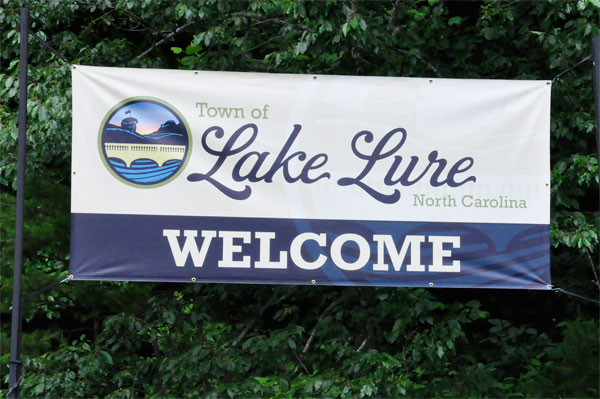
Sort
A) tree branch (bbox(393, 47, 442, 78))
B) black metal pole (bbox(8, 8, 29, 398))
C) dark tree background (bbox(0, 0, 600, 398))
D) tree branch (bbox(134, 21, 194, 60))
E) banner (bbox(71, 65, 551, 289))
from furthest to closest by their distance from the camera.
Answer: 1. tree branch (bbox(134, 21, 194, 60))
2. tree branch (bbox(393, 47, 442, 78))
3. dark tree background (bbox(0, 0, 600, 398))
4. banner (bbox(71, 65, 551, 289))
5. black metal pole (bbox(8, 8, 29, 398))

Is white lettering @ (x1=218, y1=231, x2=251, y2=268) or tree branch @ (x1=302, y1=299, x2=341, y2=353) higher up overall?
white lettering @ (x1=218, y1=231, x2=251, y2=268)

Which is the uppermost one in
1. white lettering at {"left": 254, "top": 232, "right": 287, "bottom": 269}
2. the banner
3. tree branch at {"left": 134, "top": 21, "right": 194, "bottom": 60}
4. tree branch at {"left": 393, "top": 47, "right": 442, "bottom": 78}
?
tree branch at {"left": 134, "top": 21, "right": 194, "bottom": 60}

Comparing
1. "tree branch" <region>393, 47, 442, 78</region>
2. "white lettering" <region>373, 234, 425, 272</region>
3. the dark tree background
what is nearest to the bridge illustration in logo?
"white lettering" <region>373, 234, 425, 272</region>

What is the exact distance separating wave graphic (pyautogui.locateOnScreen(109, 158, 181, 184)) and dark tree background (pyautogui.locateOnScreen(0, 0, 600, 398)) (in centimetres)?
185

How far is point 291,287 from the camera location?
7.40 meters

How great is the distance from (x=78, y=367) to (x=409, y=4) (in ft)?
13.7

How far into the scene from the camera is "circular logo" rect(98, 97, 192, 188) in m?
4.77

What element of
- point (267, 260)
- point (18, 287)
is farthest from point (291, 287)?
point (18, 287)

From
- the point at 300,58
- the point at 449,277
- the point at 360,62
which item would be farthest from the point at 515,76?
the point at 449,277

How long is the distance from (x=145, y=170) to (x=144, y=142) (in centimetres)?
16

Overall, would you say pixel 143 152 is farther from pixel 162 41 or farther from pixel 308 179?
pixel 162 41

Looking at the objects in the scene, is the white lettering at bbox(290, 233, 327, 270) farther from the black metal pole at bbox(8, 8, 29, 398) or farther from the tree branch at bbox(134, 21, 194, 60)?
the tree branch at bbox(134, 21, 194, 60)

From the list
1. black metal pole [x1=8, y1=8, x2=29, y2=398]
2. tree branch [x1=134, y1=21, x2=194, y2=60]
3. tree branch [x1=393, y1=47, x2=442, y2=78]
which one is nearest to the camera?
black metal pole [x1=8, y1=8, x2=29, y2=398]

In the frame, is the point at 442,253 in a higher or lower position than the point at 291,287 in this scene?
higher
